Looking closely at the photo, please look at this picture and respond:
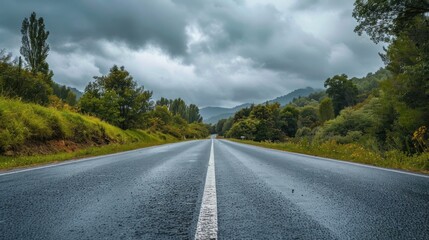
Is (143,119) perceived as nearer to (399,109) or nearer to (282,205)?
(399,109)

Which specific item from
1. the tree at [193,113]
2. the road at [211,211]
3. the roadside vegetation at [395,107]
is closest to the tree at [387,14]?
the roadside vegetation at [395,107]

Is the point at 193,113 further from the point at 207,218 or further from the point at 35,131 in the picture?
the point at 207,218

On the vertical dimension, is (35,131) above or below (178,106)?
below

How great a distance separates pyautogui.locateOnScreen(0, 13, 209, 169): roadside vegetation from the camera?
11.5 m

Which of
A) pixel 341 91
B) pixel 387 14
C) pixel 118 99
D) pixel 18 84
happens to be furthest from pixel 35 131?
pixel 341 91

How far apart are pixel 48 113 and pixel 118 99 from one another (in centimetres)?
2151

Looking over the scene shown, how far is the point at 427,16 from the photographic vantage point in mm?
14797

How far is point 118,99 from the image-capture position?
1432 inches

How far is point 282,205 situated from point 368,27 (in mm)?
14897

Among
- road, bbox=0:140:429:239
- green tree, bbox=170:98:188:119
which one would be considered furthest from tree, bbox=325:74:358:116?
road, bbox=0:140:429:239

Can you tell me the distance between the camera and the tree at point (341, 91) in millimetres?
92688

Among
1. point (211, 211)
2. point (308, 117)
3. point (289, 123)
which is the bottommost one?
point (211, 211)

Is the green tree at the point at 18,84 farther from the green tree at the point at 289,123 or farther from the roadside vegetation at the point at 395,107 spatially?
the green tree at the point at 289,123

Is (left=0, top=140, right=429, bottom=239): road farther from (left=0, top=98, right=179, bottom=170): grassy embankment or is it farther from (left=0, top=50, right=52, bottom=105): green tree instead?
(left=0, top=50, right=52, bottom=105): green tree
